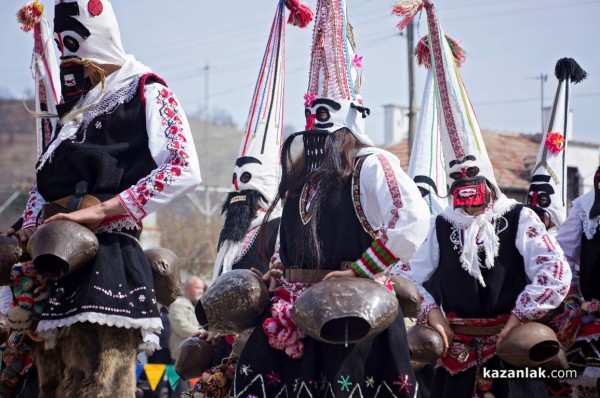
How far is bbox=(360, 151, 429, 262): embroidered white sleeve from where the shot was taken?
4.42 metres

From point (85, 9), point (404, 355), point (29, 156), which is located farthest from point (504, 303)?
point (29, 156)

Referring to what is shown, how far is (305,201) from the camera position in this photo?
4824mm

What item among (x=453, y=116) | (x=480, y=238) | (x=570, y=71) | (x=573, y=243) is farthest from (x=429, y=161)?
(x=480, y=238)

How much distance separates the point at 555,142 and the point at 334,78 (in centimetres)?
355

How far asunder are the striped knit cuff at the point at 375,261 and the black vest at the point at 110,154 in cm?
114

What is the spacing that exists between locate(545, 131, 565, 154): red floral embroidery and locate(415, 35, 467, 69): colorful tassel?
106 centimetres

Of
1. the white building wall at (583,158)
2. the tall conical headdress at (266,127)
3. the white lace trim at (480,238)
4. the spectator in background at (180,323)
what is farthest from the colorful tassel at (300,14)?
the white building wall at (583,158)

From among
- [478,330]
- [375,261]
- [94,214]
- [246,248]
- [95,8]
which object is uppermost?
[95,8]

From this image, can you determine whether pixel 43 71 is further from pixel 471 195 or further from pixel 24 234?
pixel 471 195

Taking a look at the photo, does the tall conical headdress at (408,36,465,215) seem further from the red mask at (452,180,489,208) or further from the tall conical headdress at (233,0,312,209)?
the red mask at (452,180,489,208)

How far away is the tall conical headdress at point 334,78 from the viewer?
4.90 metres

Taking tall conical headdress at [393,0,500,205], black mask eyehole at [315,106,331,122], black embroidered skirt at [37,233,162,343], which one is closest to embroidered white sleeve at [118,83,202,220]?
black embroidered skirt at [37,233,162,343]

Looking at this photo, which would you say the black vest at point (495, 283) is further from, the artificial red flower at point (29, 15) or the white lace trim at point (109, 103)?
the artificial red flower at point (29, 15)

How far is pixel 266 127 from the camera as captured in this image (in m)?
7.82
